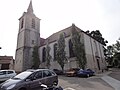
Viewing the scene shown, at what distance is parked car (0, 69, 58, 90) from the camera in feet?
19.3

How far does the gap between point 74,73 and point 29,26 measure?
73.9 ft

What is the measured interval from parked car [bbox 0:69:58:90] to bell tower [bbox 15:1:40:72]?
24.9 metres

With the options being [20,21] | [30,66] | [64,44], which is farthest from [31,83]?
[20,21]

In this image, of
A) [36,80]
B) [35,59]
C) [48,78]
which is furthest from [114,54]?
[36,80]

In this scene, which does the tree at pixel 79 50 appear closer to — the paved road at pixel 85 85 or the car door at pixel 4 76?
the paved road at pixel 85 85

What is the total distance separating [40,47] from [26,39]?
17.3 feet

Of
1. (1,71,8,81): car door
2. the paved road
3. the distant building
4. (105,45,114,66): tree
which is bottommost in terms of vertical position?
the paved road

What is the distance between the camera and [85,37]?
1061 inches

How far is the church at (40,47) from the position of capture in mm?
27248

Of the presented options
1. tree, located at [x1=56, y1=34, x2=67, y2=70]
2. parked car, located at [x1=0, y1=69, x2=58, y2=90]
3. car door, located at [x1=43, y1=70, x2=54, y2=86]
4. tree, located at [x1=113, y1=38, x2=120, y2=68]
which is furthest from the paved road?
tree, located at [x1=113, y1=38, x2=120, y2=68]

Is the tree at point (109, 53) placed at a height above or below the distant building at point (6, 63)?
above

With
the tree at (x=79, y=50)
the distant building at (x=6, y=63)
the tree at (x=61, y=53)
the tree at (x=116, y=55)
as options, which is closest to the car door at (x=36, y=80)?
the tree at (x=79, y=50)

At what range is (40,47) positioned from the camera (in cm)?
3669

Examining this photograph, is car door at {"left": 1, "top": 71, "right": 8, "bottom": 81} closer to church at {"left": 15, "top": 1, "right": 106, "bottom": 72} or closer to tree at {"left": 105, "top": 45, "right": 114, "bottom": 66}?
church at {"left": 15, "top": 1, "right": 106, "bottom": 72}
